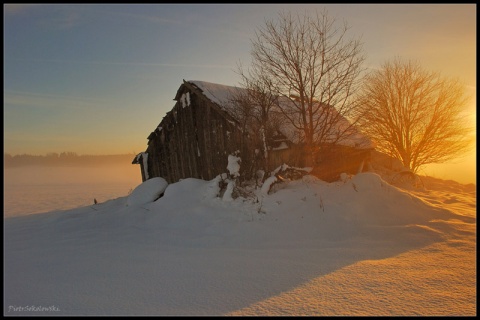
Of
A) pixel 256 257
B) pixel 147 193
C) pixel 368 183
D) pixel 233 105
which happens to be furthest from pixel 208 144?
pixel 256 257

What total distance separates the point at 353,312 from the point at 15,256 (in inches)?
190

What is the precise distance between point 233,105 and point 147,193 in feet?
16.2

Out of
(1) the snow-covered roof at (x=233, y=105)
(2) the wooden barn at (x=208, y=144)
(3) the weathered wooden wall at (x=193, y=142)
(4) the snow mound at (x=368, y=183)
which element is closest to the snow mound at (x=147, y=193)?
(2) the wooden barn at (x=208, y=144)

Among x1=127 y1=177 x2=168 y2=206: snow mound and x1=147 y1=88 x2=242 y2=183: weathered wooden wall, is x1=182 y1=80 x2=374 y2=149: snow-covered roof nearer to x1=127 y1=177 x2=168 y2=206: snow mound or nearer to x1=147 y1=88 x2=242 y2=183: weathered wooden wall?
x1=147 y1=88 x2=242 y2=183: weathered wooden wall

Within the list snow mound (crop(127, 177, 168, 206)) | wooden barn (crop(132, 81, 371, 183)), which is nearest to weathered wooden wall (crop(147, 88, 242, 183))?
wooden barn (crop(132, 81, 371, 183))

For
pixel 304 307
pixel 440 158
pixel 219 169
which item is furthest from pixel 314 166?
pixel 440 158

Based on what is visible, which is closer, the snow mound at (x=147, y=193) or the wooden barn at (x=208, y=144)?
the snow mound at (x=147, y=193)

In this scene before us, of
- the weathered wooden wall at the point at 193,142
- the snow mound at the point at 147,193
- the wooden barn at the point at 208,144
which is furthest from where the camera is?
the weathered wooden wall at the point at 193,142

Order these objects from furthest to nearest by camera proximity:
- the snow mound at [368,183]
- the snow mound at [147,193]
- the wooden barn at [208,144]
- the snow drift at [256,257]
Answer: the wooden barn at [208,144] → the snow mound at [147,193] → the snow mound at [368,183] → the snow drift at [256,257]

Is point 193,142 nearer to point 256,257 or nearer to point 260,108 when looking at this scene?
point 260,108

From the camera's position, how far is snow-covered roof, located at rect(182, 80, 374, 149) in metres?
10.8

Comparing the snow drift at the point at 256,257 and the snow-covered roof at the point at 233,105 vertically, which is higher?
the snow-covered roof at the point at 233,105

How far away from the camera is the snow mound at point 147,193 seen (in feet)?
28.1

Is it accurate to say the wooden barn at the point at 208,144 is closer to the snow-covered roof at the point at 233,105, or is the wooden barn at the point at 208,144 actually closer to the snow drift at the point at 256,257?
the snow-covered roof at the point at 233,105
